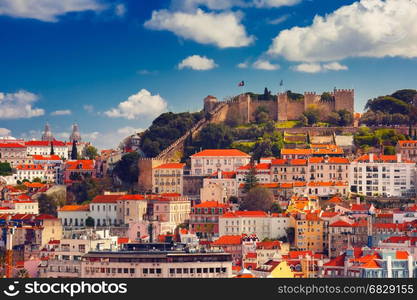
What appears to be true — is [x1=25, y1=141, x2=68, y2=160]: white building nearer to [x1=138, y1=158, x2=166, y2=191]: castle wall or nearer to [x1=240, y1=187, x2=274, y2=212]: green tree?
[x1=138, y1=158, x2=166, y2=191]: castle wall

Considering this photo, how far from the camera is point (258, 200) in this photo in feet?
281

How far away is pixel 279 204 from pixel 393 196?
7812 millimetres

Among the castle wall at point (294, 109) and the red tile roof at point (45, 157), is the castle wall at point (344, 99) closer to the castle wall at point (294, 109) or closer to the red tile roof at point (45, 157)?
the castle wall at point (294, 109)

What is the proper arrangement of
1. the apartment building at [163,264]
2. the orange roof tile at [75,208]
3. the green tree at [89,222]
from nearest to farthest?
the apartment building at [163,264]
the green tree at [89,222]
the orange roof tile at [75,208]

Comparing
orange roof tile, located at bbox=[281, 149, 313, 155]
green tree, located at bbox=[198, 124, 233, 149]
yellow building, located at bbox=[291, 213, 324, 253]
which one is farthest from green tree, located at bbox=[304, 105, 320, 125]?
yellow building, located at bbox=[291, 213, 324, 253]

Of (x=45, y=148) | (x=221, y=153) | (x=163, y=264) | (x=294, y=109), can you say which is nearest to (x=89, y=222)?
(x=221, y=153)

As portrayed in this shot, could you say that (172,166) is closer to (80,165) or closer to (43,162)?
(80,165)

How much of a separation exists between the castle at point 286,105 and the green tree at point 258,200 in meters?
18.4

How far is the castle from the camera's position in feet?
341

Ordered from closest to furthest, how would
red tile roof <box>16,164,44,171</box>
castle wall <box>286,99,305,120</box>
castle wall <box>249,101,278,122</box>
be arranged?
castle wall <box>286,99,305,120</box>, castle wall <box>249,101,278,122</box>, red tile roof <box>16,164,44,171</box>

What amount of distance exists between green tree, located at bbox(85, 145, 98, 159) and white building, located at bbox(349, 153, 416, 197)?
31405mm

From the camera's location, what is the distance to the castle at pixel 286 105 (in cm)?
10381

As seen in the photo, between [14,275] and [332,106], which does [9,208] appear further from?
[332,106]

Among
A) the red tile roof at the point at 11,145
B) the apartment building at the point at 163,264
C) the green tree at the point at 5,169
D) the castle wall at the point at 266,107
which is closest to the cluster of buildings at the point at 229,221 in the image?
the apartment building at the point at 163,264
